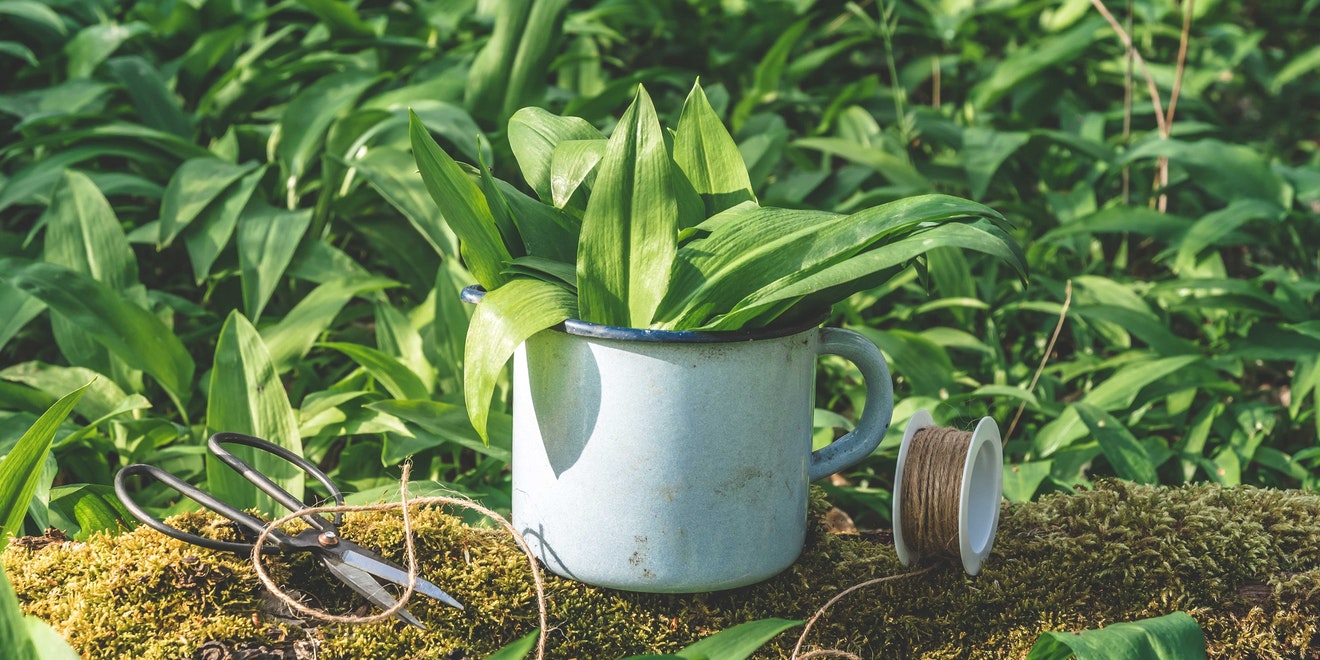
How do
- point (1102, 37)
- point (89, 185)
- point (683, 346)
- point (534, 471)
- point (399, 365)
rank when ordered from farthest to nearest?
point (1102, 37)
point (89, 185)
point (399, 365)
point (534, 471)
point (683, 346)

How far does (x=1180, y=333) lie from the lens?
287cm

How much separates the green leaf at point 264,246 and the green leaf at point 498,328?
1335 mm

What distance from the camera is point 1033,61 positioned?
11.4 feet

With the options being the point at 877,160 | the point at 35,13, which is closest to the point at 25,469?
the point at 877,160

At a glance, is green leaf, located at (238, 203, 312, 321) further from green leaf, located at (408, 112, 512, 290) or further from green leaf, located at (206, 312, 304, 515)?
green leaf, located at (408, 112, 512, 290)

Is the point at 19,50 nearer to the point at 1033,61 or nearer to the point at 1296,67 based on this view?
the point at 1033,61

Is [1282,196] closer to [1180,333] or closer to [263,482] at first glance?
[1180,333]

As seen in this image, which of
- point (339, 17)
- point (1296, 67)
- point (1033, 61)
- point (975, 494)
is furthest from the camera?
point (1296, 67)

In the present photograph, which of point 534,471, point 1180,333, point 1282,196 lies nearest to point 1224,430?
point 1180,333

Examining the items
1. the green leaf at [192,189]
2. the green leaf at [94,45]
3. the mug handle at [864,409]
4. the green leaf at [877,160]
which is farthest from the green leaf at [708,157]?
the green leaf at [94,45]

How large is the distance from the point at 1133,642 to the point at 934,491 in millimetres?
237

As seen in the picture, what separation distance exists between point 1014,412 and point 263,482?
1754 mm

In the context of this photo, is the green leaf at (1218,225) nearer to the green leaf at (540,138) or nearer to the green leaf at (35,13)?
the green leaf at (540,138)

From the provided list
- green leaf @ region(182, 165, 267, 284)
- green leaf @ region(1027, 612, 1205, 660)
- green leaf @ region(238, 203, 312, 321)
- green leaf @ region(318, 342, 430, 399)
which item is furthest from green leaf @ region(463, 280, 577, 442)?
green leaf @ region(182, 165, 267, 284)
